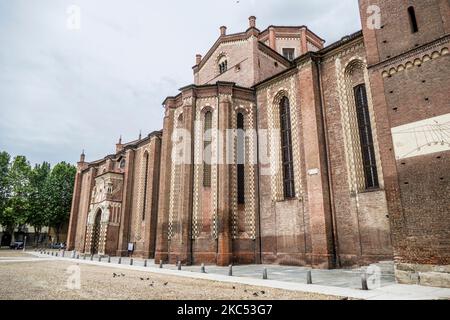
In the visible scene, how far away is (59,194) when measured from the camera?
4553 cm

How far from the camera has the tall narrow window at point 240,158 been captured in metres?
20.0

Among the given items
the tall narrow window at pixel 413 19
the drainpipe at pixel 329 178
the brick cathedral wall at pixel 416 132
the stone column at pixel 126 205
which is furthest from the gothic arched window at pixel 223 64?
the tall narrow window at pixel 413 19

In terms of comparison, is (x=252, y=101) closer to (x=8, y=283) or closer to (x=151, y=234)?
(x=151, y=234)

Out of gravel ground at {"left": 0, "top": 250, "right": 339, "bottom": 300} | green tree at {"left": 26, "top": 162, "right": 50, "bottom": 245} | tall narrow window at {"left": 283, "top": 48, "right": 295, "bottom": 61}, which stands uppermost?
tall narrow window at {"left": 283, "top": 48, "right": 295, "bottom": 61}

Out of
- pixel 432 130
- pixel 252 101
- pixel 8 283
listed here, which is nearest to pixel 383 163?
pixel 432 130

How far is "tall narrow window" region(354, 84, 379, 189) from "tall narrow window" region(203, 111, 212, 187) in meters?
9.74

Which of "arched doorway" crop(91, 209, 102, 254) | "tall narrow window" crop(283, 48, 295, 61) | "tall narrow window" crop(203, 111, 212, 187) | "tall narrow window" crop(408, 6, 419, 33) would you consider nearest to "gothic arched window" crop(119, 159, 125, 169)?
"arched doorway" crop(91, 209, 102, 254)

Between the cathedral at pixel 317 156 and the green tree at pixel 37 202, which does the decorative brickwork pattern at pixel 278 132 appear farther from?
the green tree at pixel 37 202

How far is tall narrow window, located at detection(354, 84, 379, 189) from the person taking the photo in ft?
49.2

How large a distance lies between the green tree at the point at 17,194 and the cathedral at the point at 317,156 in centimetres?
2101

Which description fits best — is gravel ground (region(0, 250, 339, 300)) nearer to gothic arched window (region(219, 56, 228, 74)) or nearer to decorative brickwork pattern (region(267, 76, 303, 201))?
decorative brickwork pattern (region(267, 76, 303, 201))

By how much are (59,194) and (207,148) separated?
3557 cm

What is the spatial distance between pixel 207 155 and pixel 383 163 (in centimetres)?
1171

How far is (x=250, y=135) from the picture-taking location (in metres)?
21.2
